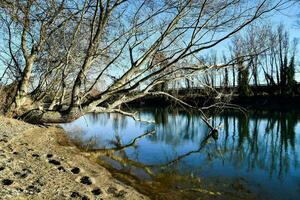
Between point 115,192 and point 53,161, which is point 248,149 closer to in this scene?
point 53,161

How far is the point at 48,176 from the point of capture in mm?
7488

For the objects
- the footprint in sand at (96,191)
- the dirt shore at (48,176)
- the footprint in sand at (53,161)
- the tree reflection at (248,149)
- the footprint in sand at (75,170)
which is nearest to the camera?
the dirt shore at (48,176)

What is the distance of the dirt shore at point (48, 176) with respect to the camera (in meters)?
6.50

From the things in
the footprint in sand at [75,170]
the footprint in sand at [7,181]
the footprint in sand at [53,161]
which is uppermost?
the footprint in sand at [53,161]

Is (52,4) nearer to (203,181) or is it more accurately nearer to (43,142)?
(43,142)

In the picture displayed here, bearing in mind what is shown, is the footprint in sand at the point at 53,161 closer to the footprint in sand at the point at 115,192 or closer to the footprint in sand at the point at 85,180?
the footprint in sand at the point at 85,180

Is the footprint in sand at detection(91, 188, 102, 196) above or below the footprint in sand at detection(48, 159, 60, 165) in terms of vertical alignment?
below

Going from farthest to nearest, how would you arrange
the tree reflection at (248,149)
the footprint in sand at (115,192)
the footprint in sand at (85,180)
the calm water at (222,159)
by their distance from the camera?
the tree reflection at (248,149) → the calm water at (222,159) → the footprint in sand at (85,180) → the footprint in sand at (115,192)

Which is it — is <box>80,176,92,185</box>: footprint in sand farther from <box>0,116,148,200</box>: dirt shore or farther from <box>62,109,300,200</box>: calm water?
<box>62,109,300,200</box>: calm water

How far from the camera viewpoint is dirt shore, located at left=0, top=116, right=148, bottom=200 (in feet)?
21.3

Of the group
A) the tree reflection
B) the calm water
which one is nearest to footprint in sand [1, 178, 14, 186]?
the calm water

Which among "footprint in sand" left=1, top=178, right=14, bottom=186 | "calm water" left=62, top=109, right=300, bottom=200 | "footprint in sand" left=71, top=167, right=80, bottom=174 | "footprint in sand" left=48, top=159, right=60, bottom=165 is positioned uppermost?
"footprint in sand" left=48, top=159, right=60, bottom=165

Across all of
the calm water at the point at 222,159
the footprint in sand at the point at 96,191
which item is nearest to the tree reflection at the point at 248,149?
the calm water at the point at 222,159

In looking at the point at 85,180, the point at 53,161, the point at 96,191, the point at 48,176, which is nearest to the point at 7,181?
the point at 48,176
